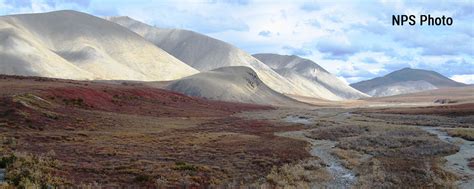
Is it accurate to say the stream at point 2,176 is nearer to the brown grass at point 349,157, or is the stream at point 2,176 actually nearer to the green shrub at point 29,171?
the green shrub at point 29,171

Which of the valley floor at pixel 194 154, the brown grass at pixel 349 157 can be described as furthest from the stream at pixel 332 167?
the brown grass at pixel 349 157

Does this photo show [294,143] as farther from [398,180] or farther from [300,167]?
[398,180]

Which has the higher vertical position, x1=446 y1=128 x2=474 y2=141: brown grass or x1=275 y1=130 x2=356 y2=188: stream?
x1=446 y1=128 x2=474 y2=141: brown grass

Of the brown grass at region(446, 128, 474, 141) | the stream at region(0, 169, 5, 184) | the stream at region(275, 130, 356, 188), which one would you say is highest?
the brown grass at region(446, 128, 474, 141)

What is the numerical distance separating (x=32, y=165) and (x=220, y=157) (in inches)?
598

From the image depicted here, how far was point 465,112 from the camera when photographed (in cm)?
9056

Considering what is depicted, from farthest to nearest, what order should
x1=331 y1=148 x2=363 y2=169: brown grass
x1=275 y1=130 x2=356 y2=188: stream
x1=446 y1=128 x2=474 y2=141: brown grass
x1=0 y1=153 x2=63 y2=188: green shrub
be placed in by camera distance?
x1=446 y1=128 x2=474 y2=141: brown grass < x1=331 y1=148 x2=363 y2=169: brown grass < x1=275 y1=130 x2=356 y2=188: stream < x1=0 y1=153 x2=63 y2=188: green shrub

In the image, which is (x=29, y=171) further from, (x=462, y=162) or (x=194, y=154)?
(x=462, y=162)

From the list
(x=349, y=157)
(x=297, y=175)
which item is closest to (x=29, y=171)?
(x=297, y=175)

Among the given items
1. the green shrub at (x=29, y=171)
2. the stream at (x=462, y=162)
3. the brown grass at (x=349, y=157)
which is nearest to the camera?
the green shrub at (x=29, y=171)

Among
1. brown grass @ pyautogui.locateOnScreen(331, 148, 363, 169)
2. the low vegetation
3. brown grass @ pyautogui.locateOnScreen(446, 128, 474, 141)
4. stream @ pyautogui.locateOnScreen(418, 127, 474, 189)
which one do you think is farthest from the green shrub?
brown grass @ pyautogui.locateOnScreen(446, 128, 474, 141)

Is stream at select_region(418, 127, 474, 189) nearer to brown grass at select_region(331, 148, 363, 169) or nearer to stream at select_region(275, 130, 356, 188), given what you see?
brown grass at select_region(331, 148, 363, 169)

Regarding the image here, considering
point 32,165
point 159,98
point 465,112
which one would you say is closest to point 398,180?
point 32,165

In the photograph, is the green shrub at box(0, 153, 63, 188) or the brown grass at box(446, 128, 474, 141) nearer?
the green shrub at box(0, 153, 63, 188)
